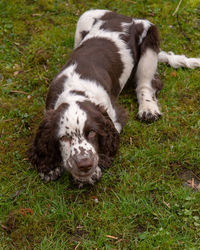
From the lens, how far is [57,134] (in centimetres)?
312

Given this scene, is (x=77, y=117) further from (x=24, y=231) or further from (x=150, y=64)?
(x=150, y=64)

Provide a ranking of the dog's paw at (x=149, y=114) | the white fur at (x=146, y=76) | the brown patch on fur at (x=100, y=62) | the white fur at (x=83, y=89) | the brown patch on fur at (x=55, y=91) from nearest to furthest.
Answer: the white fur at (x=83, y=89) < the brown patch on fur at (x=55, y=91) < the brown patch on fur at (x=100, y=62) < the dog's paw at (x=149, y=114) < the white fur at (x=146, y=76)

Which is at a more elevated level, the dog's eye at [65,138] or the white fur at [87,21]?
the white fur at [87,21]

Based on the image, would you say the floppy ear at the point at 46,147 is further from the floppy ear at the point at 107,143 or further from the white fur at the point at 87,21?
the white fur at the point at 87,21

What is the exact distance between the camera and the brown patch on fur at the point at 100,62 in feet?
12.3

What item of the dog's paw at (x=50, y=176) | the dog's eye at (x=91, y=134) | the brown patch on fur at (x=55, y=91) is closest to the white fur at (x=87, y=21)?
the brown patch on fur at (x=55, y=91)

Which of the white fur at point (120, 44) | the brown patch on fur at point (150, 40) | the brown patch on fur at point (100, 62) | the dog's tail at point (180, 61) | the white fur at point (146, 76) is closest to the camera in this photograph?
the brown patch on fur at point (100, 62)

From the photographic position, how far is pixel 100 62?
392cm

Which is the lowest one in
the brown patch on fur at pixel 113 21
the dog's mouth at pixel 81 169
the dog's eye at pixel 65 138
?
the dog's mouth at pixel 81 169

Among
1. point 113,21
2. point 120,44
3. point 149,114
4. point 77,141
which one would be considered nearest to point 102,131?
point 77,141

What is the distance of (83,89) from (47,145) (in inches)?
26.0

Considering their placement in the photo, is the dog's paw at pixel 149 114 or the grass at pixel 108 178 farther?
the dog's paw at pixel 149 114

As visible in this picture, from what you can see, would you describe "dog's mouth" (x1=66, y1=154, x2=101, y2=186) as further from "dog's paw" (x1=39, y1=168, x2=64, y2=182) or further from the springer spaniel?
"dog's paw" (x1=39, y1=168, x2=64, y2=182)

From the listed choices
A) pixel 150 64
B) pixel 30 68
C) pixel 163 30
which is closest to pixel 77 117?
pixel 150 64
